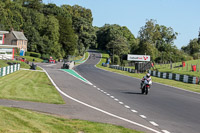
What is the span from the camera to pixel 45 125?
9.16 m

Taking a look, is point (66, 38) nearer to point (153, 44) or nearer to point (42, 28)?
point (42, 28)

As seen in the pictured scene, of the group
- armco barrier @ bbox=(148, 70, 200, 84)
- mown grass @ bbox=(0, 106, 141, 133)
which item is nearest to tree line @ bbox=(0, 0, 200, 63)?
armco barrier @ bbox=(148, 70, 200, 84)

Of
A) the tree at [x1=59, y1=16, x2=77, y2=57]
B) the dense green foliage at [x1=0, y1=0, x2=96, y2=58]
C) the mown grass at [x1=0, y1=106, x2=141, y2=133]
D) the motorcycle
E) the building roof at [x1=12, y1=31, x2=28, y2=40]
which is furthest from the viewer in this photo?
the tree at [x1=59, y1=16, x2=77, y2=57]

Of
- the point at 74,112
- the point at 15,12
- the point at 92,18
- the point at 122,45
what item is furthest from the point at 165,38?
the point at 74,112

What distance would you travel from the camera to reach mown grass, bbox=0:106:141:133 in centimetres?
841

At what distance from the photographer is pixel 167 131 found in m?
10.0

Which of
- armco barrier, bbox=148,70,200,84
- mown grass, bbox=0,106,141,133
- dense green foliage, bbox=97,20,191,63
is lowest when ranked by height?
armco barrier, bbox=148,70,200,84

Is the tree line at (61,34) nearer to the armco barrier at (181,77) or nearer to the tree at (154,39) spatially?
the tree at (154,39)

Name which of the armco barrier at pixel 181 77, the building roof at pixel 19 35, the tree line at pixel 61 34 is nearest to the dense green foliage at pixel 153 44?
the tree line at pixel 61 34

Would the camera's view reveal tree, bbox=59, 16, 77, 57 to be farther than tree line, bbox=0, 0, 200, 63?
Yes

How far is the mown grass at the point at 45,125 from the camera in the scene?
841 cm

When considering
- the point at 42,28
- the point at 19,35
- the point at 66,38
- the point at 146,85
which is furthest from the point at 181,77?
the point at 66,38

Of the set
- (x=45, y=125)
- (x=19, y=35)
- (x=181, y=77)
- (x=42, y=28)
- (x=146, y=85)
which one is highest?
(x=42, y=28)

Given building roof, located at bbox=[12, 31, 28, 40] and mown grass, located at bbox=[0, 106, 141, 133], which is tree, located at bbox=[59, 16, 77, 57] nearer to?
building roof, located at bbox=[12, 31, 28, 40]
